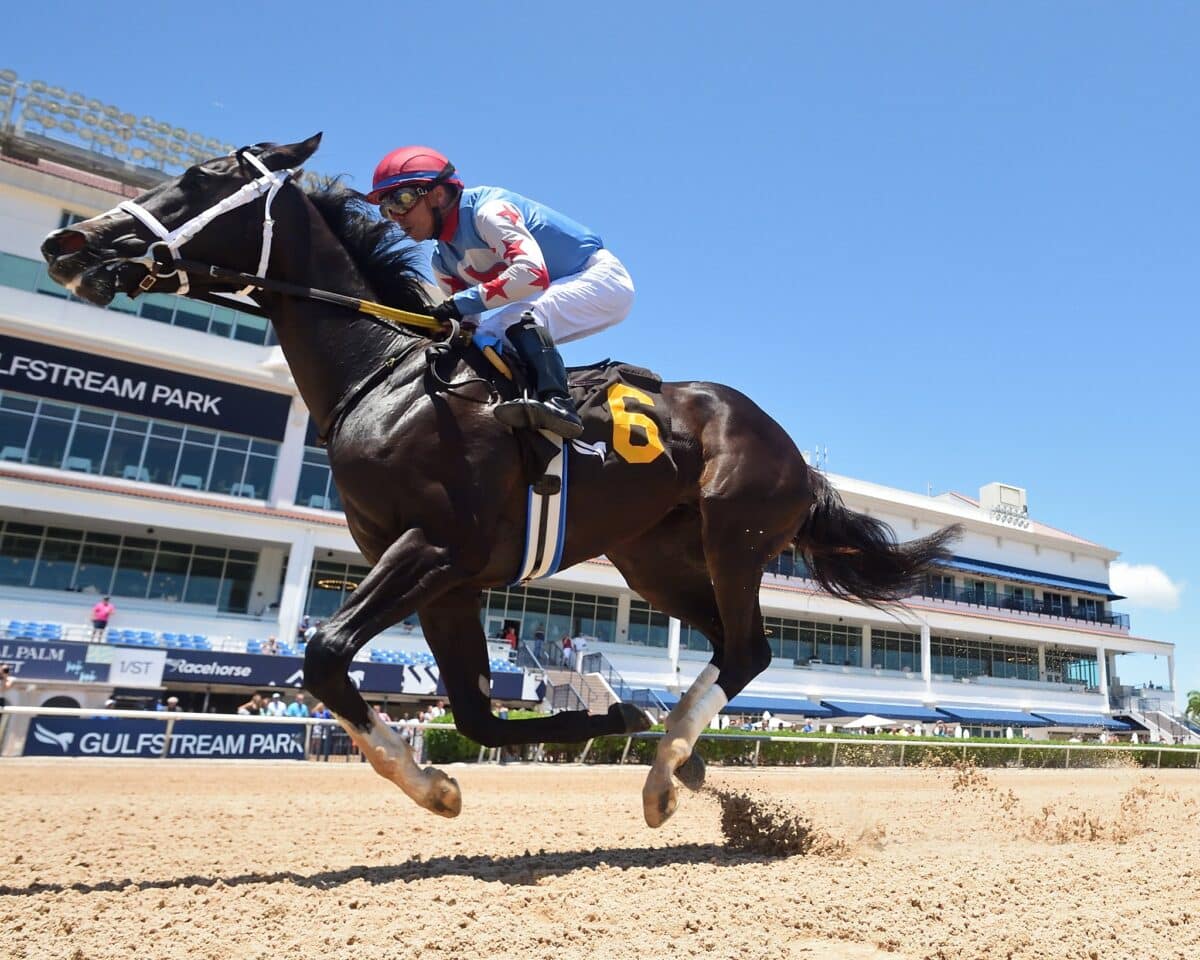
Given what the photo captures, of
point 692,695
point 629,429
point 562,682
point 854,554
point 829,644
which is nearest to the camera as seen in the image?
point 629,429

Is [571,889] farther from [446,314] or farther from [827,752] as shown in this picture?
[827,752]

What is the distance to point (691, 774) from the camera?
14.3 feet

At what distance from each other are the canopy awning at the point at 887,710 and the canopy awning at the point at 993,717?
32.5 inches

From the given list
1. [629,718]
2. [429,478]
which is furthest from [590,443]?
[629,718]

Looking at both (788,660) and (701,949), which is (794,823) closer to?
(701,949)

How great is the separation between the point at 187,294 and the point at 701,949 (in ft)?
10.6

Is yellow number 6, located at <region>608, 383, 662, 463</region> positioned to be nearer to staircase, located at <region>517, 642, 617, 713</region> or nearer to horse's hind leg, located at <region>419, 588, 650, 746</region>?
horse's hind leg, located at <region>419, 588, 650, 746</region>

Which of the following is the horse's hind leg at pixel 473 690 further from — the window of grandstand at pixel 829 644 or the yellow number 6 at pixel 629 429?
the window of grandstand at pixel 829 644

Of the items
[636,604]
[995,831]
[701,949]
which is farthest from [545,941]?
[636,604]

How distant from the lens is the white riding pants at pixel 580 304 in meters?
3.99

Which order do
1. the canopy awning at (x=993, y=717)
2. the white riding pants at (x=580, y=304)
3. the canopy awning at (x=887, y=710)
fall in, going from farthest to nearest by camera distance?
the canopy awning at (x=993, y=717), the canopy awning at (x=887, y=710), the white riding pants at (x=580, y=304)

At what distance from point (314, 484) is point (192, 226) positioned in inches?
964

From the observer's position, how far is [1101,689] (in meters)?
44.6

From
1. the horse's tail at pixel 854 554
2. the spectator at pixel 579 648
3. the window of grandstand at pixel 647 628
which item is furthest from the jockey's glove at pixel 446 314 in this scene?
the window of grandstand at pixel 647 628
